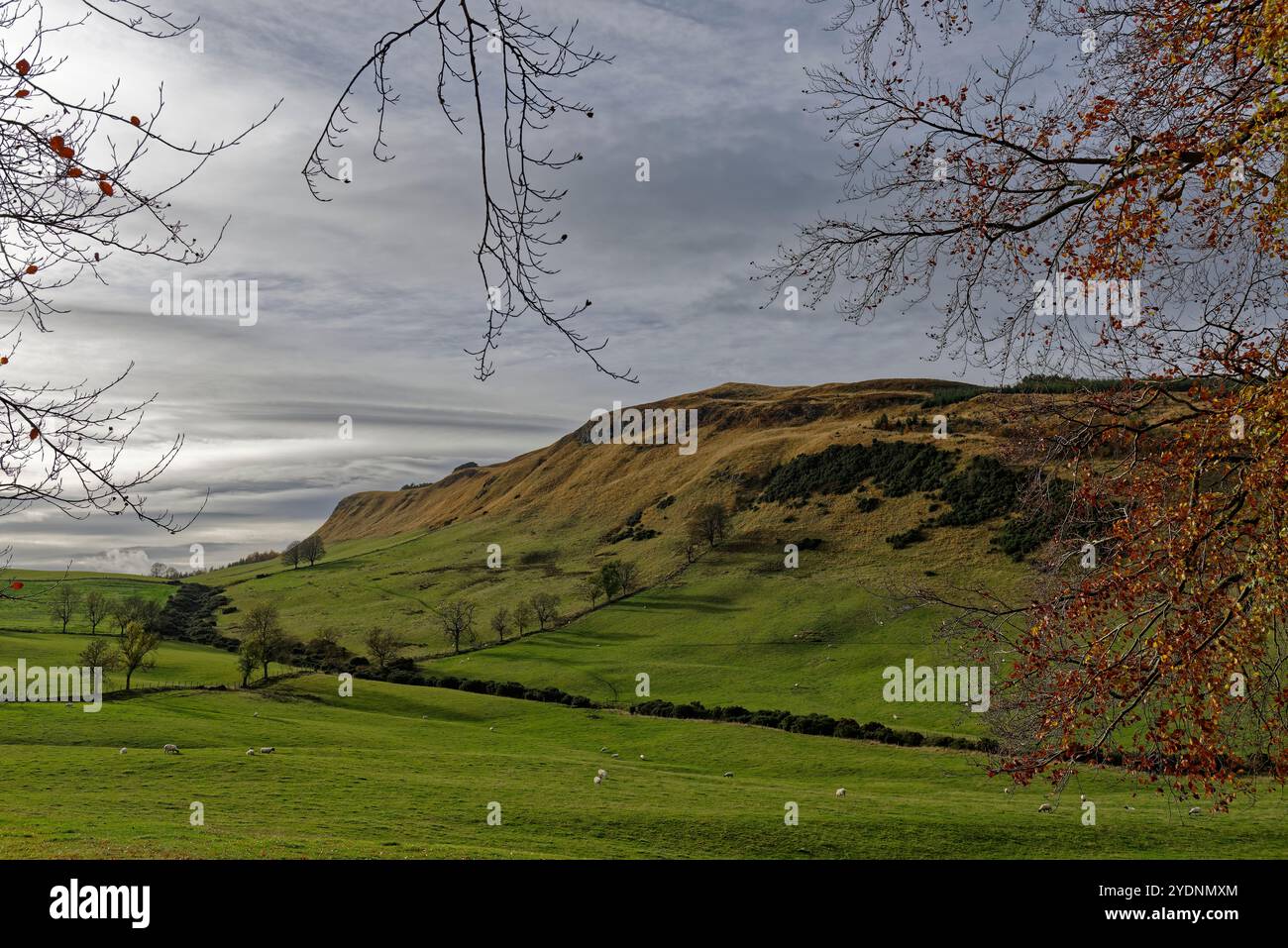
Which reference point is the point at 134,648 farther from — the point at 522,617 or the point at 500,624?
the point at 522,617

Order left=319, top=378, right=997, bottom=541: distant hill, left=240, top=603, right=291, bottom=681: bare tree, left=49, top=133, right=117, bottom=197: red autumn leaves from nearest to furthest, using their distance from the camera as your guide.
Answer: left=49, top=133, right=117, bottom=197: red autumn leaves, left=240, top=603, right=291, bottom=681: bare tree, left=319, top=378, right=997, bottom=541: distant hill

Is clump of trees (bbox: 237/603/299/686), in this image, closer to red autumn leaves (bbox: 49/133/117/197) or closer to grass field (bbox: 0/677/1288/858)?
grass field (bbox: 0/677/1288/858)

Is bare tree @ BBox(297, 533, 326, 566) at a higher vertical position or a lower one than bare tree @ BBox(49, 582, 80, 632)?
higher

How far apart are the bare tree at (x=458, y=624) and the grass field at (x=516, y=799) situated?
118 feet

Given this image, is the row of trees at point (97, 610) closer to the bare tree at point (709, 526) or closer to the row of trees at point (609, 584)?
the row of trees at point (609, 584)

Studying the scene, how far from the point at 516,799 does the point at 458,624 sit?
59.9 metres

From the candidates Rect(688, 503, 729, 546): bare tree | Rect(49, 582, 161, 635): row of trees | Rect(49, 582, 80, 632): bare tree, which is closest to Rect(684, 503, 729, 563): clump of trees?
Rect(688, 503, 729, 546): bare tree

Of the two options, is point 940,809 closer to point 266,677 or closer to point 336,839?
point 336,839

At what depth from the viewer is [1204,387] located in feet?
31.5

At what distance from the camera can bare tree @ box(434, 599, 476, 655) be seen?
83375mm

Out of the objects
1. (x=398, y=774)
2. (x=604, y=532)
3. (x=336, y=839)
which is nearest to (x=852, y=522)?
(x=604, y=532)

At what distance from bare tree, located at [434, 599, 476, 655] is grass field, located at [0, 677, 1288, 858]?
35946 millimetres

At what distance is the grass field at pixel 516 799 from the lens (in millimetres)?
19312
